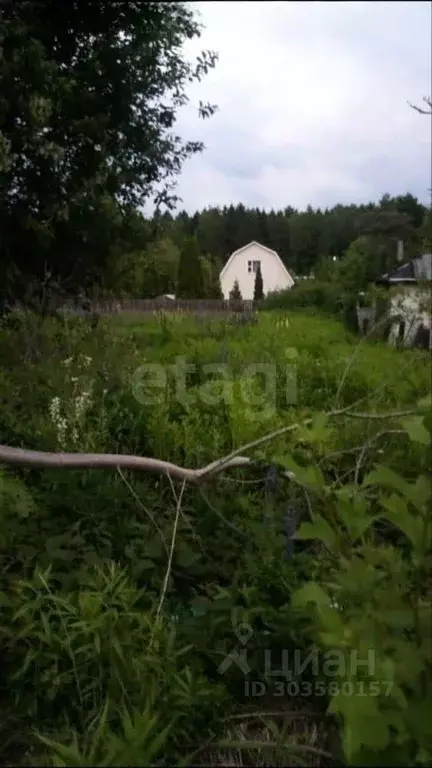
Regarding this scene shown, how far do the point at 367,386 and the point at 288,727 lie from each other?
1.77m

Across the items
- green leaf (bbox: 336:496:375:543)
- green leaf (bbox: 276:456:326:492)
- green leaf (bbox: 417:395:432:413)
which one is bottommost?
green leaf (bbox: 336:496:375:543)

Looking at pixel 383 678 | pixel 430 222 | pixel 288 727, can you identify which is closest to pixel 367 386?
pixel 430 222

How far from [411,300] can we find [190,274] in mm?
902

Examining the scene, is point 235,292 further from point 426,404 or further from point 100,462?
point 426,404

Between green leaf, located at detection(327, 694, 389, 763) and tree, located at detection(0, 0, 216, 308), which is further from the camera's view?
tree, located at detection(0, 0, 216, 308)

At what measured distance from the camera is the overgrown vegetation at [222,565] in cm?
65

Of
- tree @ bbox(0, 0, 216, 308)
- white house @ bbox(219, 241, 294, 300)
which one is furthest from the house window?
tree @ bbox(0, 0, 216, 308)

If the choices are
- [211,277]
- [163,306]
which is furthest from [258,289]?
[163,306]

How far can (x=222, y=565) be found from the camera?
1725 millimetres

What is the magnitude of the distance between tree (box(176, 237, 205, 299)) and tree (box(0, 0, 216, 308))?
43 cm

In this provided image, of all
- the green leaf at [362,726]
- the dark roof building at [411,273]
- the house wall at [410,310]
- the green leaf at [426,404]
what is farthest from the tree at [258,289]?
the green leaf at [362,726]

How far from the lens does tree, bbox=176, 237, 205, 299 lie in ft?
8.98

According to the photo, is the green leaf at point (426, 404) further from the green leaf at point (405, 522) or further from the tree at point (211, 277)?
the tree at point (211, 277)

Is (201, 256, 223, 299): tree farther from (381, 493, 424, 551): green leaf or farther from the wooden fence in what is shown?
(381, 493, 424, 551): green leaf
